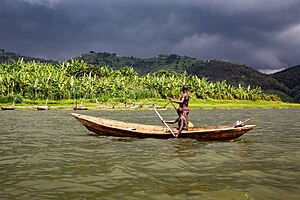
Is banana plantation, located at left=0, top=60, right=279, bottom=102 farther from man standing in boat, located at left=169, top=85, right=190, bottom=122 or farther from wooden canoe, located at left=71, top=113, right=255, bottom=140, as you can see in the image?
man standing in boat, located at left=169, top=85, right=190, bottom=122

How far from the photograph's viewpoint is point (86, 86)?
3051 inches

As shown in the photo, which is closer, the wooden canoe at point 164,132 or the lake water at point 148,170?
the lake water at point 148,170

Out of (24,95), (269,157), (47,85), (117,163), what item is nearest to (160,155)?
(117,163)

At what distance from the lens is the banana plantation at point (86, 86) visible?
236ft

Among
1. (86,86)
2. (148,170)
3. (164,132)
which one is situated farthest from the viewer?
(86,86)

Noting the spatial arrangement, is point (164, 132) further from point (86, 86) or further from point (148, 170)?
point (86, 86)

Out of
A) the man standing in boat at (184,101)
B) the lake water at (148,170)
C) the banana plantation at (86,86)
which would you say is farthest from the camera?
the banana plantation at (86,86)

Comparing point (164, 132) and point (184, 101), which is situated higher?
point (184, 101)

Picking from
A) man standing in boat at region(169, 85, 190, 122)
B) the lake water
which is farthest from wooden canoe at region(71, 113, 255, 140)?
man standing in boat at region(169, 85, 190, 122)

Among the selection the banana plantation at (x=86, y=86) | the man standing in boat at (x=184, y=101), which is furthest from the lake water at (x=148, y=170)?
the banana plantation at (x=86, y=86)

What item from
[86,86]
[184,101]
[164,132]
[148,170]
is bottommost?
[148,170]

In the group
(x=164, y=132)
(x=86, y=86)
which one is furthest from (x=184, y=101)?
(x=86, y=86)

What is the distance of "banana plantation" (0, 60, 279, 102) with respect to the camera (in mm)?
72081

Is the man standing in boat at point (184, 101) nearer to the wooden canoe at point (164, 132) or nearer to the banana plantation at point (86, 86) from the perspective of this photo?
the wooden canoe at point (164, 132)
